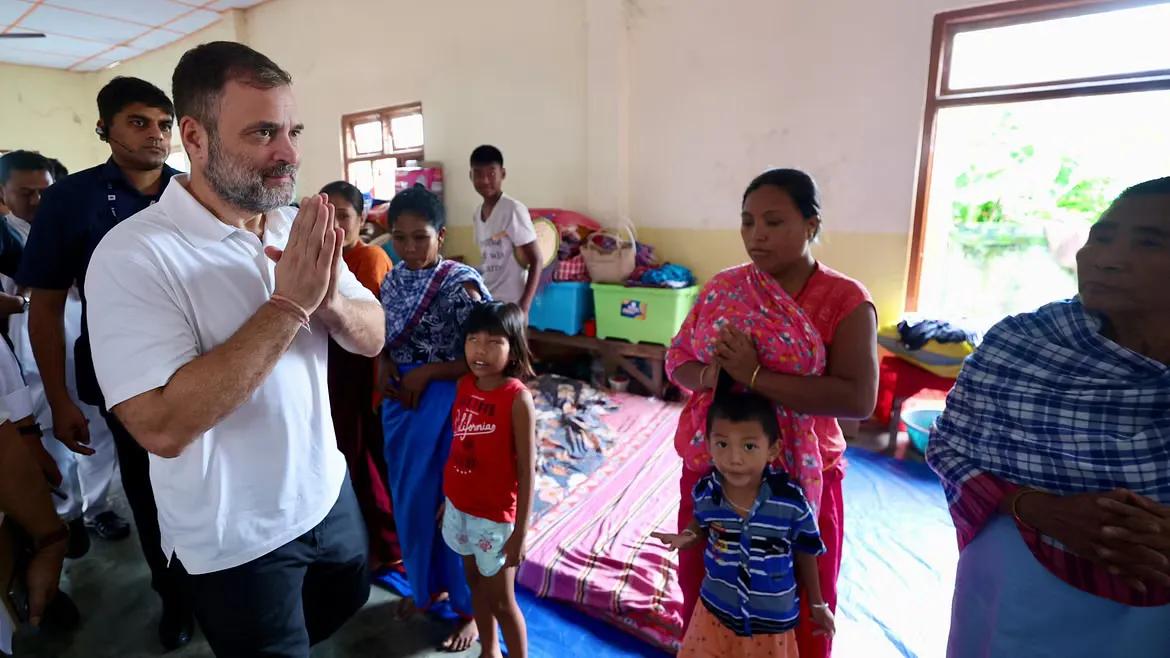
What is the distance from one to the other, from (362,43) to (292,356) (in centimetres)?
592

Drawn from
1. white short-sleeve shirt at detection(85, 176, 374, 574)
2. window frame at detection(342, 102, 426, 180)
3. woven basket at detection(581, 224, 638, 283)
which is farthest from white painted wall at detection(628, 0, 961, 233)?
white short-sleeve shirt at detection(85, 176, 374, 574)

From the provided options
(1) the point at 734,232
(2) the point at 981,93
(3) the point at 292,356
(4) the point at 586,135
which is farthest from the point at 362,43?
(3) the point at 292,356

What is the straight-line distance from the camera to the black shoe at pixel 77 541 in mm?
2461

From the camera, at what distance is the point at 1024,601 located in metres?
1.07

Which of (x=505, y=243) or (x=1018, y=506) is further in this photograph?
(x=505, y=243)

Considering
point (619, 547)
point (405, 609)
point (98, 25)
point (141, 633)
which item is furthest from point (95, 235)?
point (98, 25)

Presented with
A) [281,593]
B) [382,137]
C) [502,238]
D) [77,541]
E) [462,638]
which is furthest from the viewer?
[382,137]

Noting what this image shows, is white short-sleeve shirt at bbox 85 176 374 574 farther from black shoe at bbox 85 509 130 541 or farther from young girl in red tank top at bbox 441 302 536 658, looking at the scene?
black shoe at bbox 85 509 130 541

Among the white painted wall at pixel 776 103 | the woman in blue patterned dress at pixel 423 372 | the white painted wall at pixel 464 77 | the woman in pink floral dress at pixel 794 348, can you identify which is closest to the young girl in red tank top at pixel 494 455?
the woman in blue patterned dress at pixel 423 372

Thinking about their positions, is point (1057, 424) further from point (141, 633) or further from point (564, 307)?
point (564, 307)

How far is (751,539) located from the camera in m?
1.29

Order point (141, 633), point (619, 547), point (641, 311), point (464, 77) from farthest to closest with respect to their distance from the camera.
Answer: point (464, 77) → point (641, 311) → point (619, 547) → point (141, 633)

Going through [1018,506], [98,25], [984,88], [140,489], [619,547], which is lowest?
[619,547]

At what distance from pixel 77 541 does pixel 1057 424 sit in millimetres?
3409
